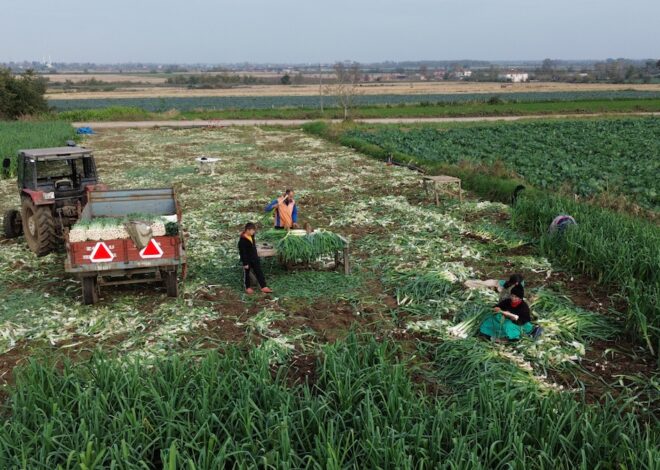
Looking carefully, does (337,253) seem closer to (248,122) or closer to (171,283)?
(171,283)

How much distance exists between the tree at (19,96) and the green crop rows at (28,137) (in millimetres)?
15162

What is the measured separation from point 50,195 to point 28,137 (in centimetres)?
2219

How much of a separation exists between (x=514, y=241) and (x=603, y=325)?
4696 millimetres

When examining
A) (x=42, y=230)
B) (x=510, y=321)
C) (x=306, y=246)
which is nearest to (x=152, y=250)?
(x=306, y=246)

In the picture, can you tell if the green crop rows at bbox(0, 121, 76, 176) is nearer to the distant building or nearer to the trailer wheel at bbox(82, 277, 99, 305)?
the trailer wheel at bbox(82, 277, 99, 305)

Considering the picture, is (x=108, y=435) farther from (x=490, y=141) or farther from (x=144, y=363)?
(x=490, y=141)

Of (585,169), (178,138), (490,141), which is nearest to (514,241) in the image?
(585,169)

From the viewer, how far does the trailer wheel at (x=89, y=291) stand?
393 inches

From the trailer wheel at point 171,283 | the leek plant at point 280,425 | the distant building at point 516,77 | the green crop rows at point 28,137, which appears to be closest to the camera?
the leek plant at point 280,425

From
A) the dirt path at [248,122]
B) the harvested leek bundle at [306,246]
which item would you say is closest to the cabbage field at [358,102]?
the dirt path at [248,122]

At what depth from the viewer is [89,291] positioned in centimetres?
1009

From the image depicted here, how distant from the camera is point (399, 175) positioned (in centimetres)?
2386

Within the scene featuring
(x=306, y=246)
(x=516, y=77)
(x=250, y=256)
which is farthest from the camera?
(x=516, y=77)

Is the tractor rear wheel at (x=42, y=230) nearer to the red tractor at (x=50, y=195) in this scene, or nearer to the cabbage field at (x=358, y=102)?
the red tractor at (x=50, y=195)
